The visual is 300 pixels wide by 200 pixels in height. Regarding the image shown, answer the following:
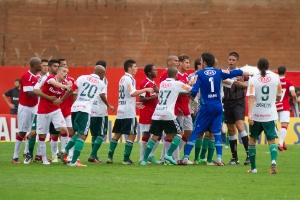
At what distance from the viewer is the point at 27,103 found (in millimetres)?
21516

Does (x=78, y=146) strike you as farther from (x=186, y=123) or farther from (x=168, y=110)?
(x=186, y=123)

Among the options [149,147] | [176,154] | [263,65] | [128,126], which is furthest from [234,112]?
[263,65]

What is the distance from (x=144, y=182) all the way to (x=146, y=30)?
28.6 meters

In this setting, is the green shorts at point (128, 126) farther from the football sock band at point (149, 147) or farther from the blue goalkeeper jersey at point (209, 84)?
the blue goalkeeper jersey at point (209, 84)

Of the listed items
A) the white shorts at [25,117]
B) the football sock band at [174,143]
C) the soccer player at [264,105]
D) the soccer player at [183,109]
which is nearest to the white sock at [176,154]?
the soccer player at [183,109]

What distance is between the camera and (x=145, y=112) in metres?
21.8

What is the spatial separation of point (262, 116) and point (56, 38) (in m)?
27.7

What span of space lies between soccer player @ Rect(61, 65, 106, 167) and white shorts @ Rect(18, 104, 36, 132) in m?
1.41

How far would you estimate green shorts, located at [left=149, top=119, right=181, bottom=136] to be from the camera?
2058cm

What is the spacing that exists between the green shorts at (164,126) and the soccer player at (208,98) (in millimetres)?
461

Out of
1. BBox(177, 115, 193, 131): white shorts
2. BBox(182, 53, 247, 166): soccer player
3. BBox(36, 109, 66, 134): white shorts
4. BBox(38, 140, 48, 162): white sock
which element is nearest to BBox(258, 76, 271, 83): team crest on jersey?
BBox(182, 53, 247, 166): soccer player

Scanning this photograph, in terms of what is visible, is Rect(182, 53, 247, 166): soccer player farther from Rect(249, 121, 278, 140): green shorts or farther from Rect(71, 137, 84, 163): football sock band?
Rect(71, 137, 84, 163): football sock band

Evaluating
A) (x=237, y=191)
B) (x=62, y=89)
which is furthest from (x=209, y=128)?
(x=237, y=191)

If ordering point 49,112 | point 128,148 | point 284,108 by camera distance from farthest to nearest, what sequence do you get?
point 284,108 < point 128,148 < point 49,112
